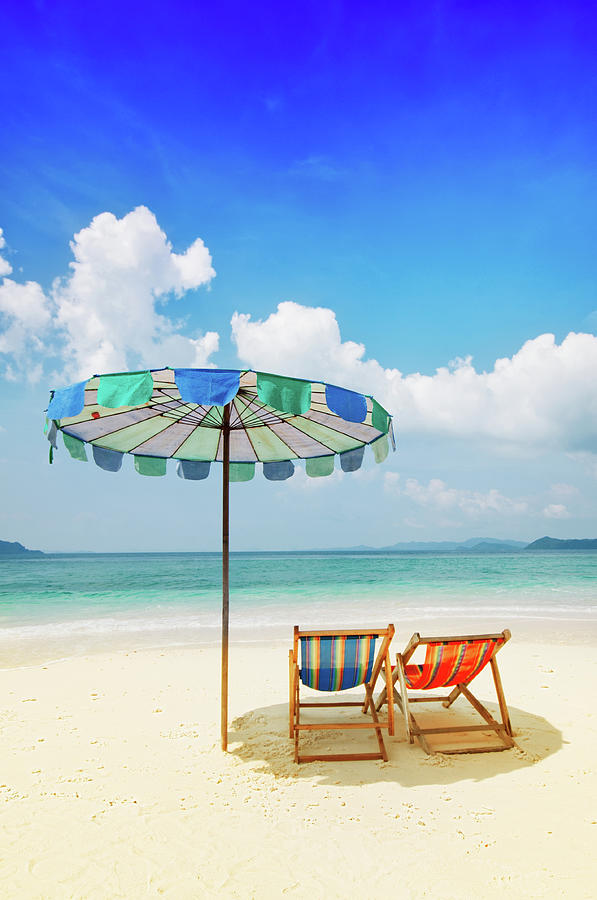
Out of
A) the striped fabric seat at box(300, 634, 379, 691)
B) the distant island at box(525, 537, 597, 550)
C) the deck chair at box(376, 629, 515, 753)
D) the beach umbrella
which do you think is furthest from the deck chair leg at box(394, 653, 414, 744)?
the distant island at box(525, 537, 597, 550)

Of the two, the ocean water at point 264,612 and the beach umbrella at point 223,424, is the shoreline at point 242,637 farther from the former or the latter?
the beach umbrella at point 223,424

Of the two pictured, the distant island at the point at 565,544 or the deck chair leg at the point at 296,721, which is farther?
the distant island at the point at 565,544

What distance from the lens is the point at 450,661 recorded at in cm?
390

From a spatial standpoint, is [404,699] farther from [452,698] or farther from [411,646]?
[452,698]

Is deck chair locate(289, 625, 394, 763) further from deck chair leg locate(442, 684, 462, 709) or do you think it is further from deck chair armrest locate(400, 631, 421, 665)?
deck chair leg locate(442, 684, 462, 709)

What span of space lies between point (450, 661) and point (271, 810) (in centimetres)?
162

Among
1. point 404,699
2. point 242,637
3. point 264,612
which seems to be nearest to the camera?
point 404,699

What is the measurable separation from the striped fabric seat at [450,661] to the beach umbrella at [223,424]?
1.48m

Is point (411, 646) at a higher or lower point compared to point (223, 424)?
lower

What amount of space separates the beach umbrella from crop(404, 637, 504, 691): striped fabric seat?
1.48m

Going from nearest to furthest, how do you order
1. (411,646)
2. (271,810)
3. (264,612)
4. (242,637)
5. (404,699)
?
(271,810)
(411,646)
(404,699)
(242,637)
(264,612)

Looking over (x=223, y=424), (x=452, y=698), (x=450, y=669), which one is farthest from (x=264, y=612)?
(x=223, y=424)

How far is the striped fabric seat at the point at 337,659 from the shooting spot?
12.8 ft

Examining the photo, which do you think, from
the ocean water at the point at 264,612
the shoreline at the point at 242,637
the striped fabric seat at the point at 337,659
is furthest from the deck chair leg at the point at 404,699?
the ocean water at the point at 264,612
